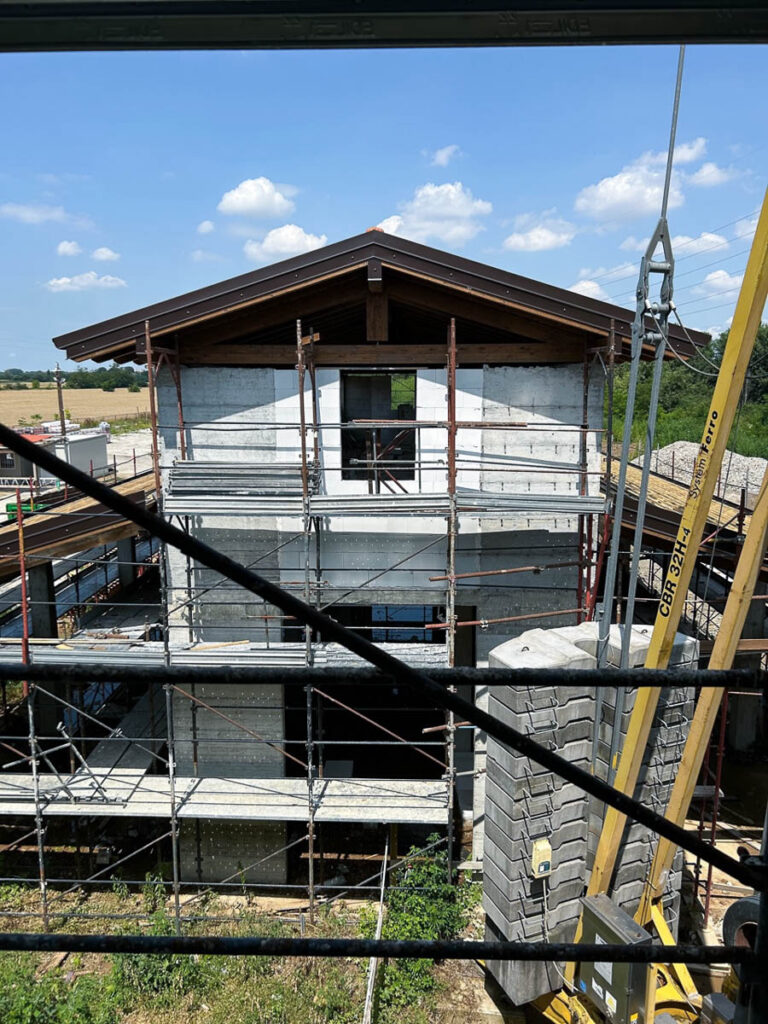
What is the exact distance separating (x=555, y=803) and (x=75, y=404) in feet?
320

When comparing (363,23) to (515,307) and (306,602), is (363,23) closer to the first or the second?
(515,307)

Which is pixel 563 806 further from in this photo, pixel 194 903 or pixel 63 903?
pixel 63 903

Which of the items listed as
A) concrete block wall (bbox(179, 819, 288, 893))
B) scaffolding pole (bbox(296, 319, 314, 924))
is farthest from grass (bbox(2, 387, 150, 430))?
scaffolding pole (bbox(296, 319, 314, 924))

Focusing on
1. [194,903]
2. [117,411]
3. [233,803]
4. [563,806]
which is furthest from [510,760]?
[117,411]

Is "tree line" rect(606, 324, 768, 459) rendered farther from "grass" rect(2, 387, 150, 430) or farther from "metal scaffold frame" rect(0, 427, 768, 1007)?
"grass" rect(2, 387, 150, 430)

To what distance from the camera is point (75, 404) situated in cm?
9438

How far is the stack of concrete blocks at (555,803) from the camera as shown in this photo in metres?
7.99

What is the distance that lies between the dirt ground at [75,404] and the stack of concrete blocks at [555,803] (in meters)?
68.9


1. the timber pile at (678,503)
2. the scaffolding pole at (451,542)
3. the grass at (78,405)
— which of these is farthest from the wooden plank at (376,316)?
the grass at (78,405)

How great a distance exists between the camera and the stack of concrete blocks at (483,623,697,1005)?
26.2 feet

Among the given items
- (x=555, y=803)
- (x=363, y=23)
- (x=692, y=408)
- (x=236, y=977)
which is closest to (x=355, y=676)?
(x=363, y=23)

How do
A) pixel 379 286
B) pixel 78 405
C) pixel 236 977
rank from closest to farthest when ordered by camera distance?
pixel 236 977
pixel 379 286
pixel 78 405

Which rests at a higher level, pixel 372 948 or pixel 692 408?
pixel 692 408

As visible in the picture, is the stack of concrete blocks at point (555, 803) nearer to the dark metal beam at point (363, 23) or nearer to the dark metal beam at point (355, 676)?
the dark metal beam at point (355, 676)
